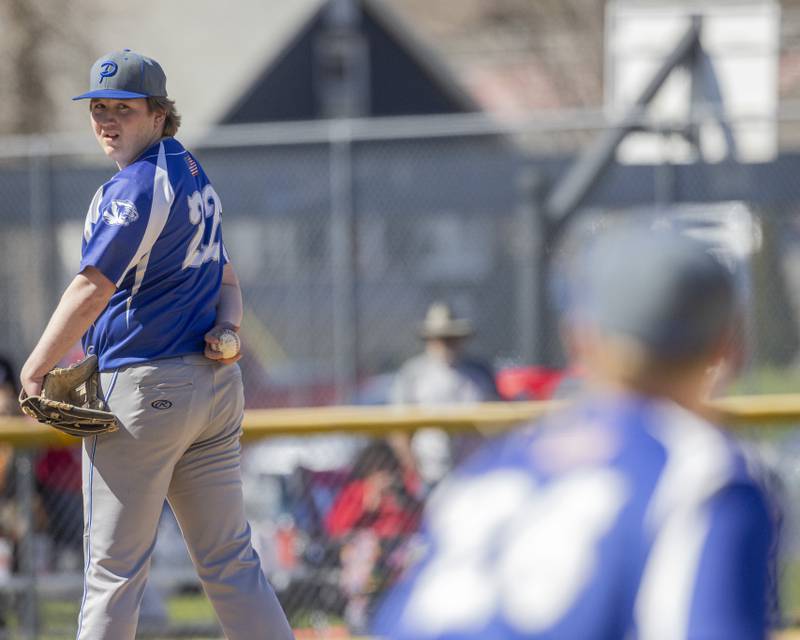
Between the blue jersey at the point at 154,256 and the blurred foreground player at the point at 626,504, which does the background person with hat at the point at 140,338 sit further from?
the blurred foreground player at the point at 626,504

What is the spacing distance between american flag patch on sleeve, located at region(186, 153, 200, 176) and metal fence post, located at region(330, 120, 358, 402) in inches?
219

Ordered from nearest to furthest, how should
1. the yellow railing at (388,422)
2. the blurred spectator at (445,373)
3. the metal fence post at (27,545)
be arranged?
the yellow railing at (388,422) < the metal fence post at (27,545) < the blurred spectator at (445,373)

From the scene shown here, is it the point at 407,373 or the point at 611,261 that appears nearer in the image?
the point at 611,261

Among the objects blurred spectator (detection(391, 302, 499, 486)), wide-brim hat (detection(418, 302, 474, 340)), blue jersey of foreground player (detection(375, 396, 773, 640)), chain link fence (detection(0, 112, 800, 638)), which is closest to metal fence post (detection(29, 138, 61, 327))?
chain link fence (detection(0, 112, 800, 638))

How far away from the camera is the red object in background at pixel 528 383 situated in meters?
8.44

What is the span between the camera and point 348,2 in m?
25.1

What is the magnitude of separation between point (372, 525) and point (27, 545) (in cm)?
158

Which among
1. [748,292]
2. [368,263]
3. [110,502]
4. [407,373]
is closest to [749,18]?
[748,292]

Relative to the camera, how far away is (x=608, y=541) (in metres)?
1.74

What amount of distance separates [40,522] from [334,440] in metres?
1.46

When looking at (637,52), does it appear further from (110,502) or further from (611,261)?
(611,261)

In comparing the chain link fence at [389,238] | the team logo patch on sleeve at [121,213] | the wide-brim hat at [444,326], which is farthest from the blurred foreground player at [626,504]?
the chain link fence at [389,238]

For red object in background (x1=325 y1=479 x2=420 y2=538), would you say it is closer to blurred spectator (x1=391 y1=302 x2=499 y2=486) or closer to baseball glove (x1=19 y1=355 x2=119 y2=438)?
blurred spectator (x1=391 y1=302 x2=499 y2=486)

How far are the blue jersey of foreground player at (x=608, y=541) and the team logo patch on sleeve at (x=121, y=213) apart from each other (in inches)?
88.3
